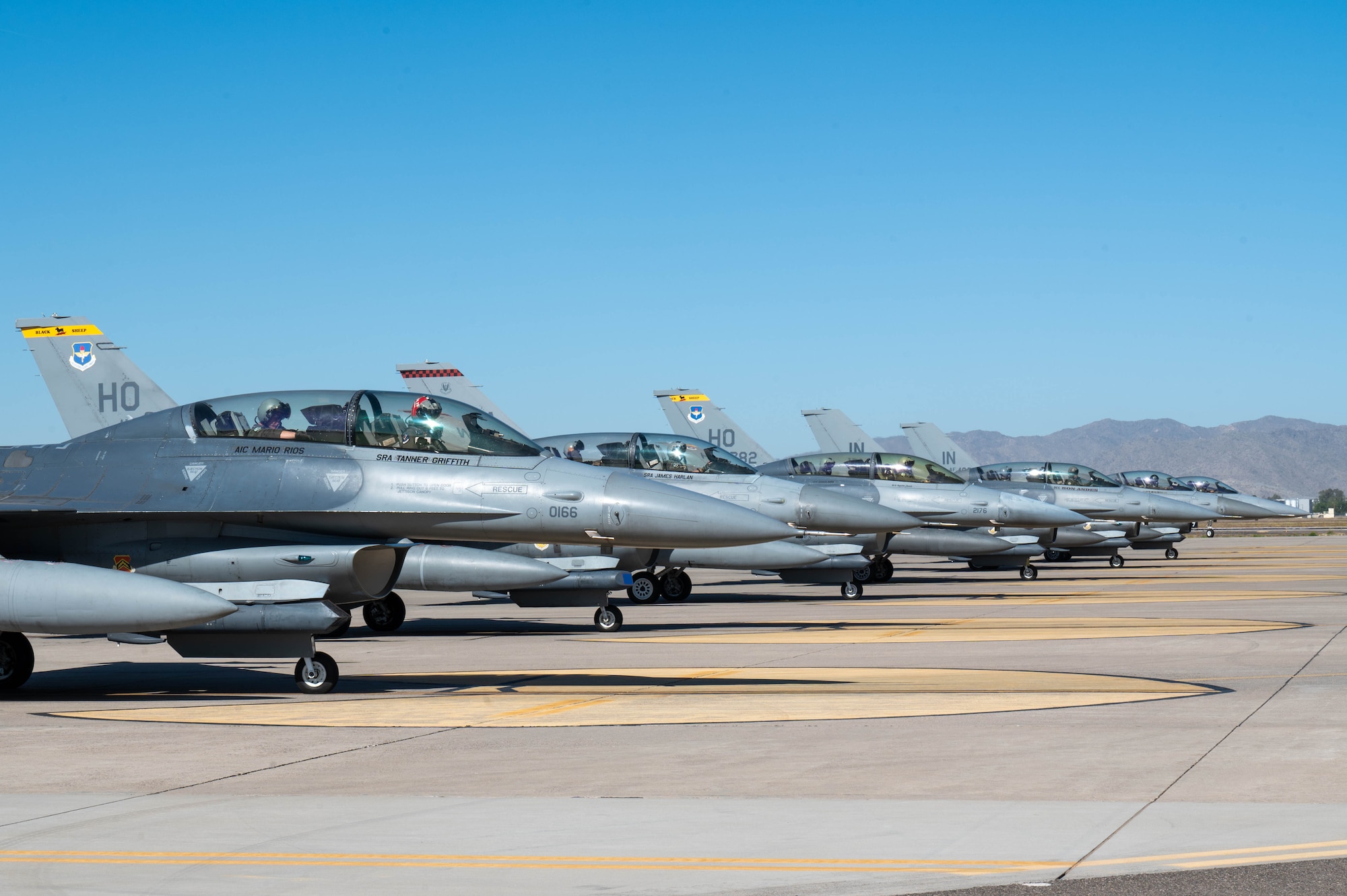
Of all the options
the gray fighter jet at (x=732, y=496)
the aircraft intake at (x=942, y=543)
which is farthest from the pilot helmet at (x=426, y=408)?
the aircraft intake at (x=942, y=543)

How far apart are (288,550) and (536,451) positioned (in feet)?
9.04

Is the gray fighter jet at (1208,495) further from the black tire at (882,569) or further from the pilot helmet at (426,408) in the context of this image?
the pilot helmet at (426,408)

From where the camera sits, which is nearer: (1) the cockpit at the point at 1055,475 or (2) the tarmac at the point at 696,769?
(2) the tarmac at the point at 696,769

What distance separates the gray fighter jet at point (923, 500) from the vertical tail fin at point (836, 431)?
8956 mm

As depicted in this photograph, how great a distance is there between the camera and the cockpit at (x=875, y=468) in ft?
99.8

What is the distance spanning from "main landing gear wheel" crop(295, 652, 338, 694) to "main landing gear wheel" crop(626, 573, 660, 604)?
12.7m

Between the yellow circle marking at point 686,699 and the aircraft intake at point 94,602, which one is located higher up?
the aircraft intake at point 94,602

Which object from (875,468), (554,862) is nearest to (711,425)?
(875,468)

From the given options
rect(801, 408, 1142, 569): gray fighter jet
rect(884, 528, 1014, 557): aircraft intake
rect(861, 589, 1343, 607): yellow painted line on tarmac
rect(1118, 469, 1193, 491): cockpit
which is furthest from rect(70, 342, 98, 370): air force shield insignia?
rect(1118, 469, 1193, 491): cockpit

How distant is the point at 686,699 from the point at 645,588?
1331cm

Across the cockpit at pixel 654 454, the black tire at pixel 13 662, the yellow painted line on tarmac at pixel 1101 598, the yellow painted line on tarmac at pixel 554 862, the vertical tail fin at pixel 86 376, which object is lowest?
the yellow painted line on tarmac at pixel 1101 598

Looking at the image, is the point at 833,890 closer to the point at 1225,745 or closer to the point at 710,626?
the point at 1225,745

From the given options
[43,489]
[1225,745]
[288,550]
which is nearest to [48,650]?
[43,489]

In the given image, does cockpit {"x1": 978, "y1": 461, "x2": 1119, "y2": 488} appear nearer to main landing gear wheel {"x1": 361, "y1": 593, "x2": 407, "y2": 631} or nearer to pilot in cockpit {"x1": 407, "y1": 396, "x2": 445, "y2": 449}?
main landing gear wheel {"x1": 361, "y1": 593, "x2": 407, "y2": 631}
